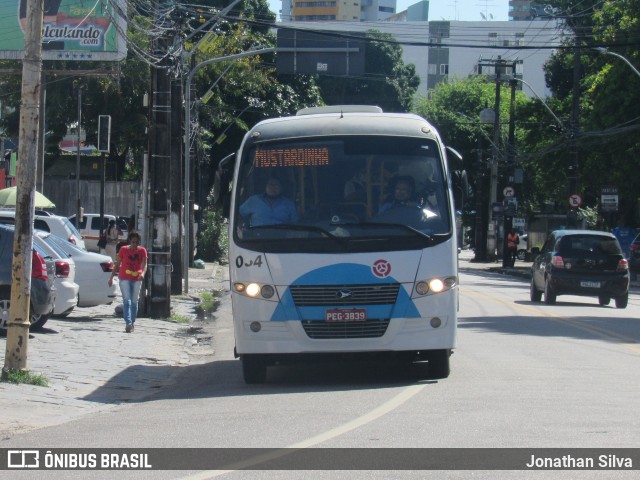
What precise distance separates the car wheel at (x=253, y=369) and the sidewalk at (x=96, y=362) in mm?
1167

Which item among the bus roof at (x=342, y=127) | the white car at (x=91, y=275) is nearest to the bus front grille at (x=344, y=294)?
the bus roof at (x=342, y=127)

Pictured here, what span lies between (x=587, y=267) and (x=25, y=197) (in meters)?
16.3

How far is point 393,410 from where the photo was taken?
9656 mm

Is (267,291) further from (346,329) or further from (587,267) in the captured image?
(587,267)

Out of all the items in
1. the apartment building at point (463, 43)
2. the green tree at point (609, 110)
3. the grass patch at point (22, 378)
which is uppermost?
the apartment building at point (463, 43)

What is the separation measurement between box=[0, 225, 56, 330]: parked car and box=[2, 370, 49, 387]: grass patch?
4077 mm

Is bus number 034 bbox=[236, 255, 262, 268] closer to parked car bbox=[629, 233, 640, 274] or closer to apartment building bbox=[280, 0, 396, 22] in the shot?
parked car bbox=[629, 233, 640, 274]

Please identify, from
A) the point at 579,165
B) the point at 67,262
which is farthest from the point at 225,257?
the point at 67,262

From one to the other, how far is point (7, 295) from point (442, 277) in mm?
7721

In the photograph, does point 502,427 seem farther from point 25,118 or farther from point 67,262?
point 67,262

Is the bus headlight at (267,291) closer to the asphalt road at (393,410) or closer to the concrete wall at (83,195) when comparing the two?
the asphalt road at (393,410)

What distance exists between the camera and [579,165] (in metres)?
51.8

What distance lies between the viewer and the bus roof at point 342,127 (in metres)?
12.1

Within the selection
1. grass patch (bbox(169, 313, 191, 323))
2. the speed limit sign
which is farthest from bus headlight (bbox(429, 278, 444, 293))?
the speed limit sign
